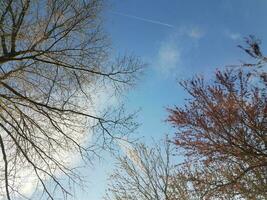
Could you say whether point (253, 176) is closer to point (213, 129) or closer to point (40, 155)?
point (213, 129)

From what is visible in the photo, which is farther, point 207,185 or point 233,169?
point 233,169

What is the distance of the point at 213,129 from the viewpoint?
7715 mm

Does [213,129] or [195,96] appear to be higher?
[195,96]

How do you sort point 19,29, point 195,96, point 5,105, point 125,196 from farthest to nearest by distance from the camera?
1. point 125,196
2. point 195,96
3. point 5,105
4. point 19,29

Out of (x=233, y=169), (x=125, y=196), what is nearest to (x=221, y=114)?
(x=233, y=169)

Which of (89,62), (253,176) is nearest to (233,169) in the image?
(253,176)

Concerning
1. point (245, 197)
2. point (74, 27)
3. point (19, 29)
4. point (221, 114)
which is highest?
point (74, 27)

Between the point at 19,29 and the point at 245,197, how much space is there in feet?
19.8

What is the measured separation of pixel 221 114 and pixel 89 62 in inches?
127

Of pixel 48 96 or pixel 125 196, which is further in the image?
pixel 125 196

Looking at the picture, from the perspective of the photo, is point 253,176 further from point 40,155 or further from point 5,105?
point 5,105

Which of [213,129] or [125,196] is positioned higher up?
[125,196]

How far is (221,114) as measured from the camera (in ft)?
25.7

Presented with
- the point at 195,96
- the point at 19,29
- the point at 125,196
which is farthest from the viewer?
the point at 125,196
